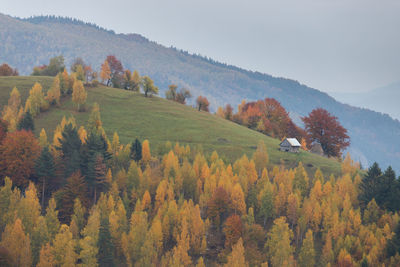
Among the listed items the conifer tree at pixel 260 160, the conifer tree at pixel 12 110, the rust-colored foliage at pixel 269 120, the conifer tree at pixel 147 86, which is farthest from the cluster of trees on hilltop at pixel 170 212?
the conifer tree at pixel 147 86

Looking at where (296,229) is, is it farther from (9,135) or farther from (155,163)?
(9,135)

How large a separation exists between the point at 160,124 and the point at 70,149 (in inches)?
2028

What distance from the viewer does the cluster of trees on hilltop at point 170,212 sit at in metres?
66.9

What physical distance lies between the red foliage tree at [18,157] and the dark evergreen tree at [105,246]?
23.9 m

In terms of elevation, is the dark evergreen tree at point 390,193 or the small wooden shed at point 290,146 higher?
the small wooden shed at point 290,146

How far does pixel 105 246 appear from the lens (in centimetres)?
6850

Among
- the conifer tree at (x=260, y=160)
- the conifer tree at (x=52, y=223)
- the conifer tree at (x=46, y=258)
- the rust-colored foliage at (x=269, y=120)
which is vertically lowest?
the conifer tree at (x=46, y=258)

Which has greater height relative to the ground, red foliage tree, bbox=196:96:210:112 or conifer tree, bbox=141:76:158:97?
conifer tree, bbox=141:76:158:97

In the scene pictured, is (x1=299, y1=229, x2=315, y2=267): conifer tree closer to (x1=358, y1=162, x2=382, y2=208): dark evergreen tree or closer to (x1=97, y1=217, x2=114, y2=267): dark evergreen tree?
(x1=358, y1=162, x2=382, y2=208): dark evergreen tree

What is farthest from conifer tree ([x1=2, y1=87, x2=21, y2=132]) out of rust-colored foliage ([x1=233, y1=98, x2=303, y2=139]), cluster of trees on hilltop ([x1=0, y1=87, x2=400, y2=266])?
rust-colored foliage ([x1=233, y1=98, x2=303, y2=139])

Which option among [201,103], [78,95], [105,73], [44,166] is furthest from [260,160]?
[105,73]

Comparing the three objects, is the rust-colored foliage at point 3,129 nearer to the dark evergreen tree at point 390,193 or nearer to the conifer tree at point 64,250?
the conifer tree at point 64,250

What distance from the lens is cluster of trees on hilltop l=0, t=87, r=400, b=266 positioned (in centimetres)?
6694

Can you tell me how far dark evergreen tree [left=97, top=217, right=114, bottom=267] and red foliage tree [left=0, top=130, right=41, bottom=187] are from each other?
23.9 metres
